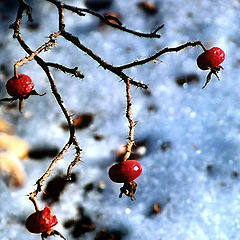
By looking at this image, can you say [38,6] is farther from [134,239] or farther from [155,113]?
[134,239]

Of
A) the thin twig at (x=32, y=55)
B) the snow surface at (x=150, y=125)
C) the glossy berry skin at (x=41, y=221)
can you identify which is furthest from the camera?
the snow surface at (x=150, y=125)

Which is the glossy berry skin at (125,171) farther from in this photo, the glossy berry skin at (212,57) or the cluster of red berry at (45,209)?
the glossy berry skin at (212,57)

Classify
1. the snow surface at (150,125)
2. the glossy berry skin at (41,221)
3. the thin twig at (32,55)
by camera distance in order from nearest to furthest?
the thin twig at (32,55) < the glossy berry skin at (41,221) < the snow surface at (150,125)

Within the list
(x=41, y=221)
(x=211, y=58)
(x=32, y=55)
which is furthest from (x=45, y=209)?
(x=211, y=58)

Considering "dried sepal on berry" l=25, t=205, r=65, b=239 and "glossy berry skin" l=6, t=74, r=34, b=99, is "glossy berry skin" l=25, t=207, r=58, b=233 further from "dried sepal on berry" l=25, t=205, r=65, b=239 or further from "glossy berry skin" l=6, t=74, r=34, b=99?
"glossy berry skin" l=6, t=74, r=34, b=99

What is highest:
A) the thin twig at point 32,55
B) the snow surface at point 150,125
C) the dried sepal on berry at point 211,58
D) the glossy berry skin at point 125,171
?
the snow surface at point 150,125

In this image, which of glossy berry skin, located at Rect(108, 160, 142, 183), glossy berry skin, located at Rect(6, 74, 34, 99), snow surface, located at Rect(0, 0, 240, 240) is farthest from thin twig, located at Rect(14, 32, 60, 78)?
snow surface, located at Rect(0, 0, 240, 240)

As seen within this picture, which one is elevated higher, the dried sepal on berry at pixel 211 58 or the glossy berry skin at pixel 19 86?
the glossy berry skin at pixel 19 86

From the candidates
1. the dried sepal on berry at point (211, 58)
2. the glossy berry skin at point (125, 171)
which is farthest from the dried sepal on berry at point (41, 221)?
the dried sepal on berry at point (211, 58)

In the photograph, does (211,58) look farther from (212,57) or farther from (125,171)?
(125,171)
